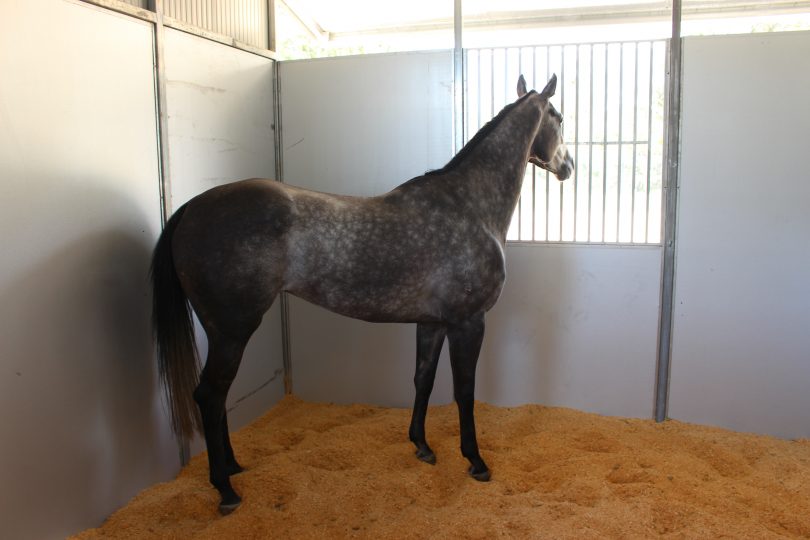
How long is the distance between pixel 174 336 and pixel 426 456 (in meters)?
1.32

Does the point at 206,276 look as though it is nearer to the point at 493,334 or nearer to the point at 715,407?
the point at 493,334

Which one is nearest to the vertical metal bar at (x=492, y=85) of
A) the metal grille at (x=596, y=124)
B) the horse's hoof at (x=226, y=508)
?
the metal grille at (x=596, y=124)

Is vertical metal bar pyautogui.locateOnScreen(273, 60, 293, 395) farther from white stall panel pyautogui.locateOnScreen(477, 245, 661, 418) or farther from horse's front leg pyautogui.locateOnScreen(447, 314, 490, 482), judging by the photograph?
horse's front leg pyautogui.locateOnScreen(447, 314, 490, 482)

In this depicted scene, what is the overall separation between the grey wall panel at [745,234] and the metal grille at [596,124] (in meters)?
0.18

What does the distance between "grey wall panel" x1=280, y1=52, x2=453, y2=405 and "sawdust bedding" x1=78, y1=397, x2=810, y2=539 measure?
34cm

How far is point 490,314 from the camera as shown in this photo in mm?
3607

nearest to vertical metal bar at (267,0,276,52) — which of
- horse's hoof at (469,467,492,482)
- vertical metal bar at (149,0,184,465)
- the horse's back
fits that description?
vertical metal bar at (149,0,184,465)

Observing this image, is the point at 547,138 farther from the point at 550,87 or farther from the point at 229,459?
the point at 229,459

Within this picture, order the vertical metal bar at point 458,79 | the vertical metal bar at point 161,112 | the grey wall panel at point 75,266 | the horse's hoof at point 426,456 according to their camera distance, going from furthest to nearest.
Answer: the vertical metal bar at point 458,79 → the horse's hoof at point 426,456 → the vertical metal bar at point 161,112 → the grey wall panel at point 75,266

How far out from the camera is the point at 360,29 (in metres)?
3.89

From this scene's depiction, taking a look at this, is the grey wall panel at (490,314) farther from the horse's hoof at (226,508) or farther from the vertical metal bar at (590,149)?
the horse's hoof at (226,508)

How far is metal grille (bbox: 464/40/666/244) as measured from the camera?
3.32 m

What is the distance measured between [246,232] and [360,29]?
84.4 inches

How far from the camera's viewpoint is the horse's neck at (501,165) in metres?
2.82
